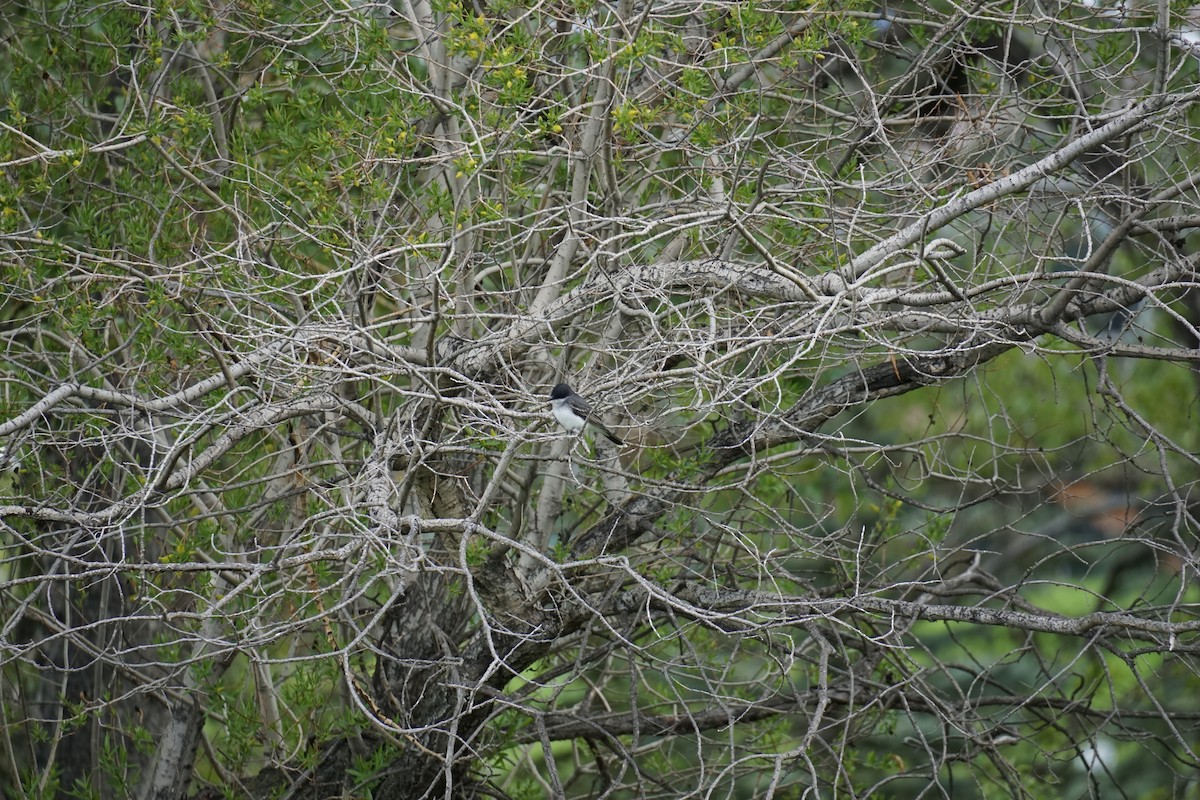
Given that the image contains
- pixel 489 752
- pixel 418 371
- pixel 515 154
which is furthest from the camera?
pixel 489 752

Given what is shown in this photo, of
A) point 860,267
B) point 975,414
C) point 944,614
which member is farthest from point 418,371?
point 975,414

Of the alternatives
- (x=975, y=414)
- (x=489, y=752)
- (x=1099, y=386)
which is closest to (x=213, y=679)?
(x=489, y=752)

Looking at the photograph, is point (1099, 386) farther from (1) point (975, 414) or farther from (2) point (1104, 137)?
(1) point (975, 414)

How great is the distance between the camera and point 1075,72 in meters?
4.37

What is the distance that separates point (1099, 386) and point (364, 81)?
10.5 ft

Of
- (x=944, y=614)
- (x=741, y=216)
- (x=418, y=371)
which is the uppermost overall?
(x=741, y=216)

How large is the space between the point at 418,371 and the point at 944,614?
2.19 metres

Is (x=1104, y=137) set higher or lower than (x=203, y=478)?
higher

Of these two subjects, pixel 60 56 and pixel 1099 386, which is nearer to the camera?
pixel 1099 386

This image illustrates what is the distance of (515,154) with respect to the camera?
4.44 meters

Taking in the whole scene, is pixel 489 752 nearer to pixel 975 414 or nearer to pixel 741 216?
pixel 741 216

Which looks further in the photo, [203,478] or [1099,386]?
[203,478]

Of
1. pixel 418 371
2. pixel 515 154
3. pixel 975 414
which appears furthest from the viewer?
pixel 975 414

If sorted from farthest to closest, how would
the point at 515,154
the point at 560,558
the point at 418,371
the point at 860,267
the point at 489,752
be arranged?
1. the point at 489,752
2. the point at 560,558
3. the point at 515,154
4. the point at 860,267
5. the point at 418,371
